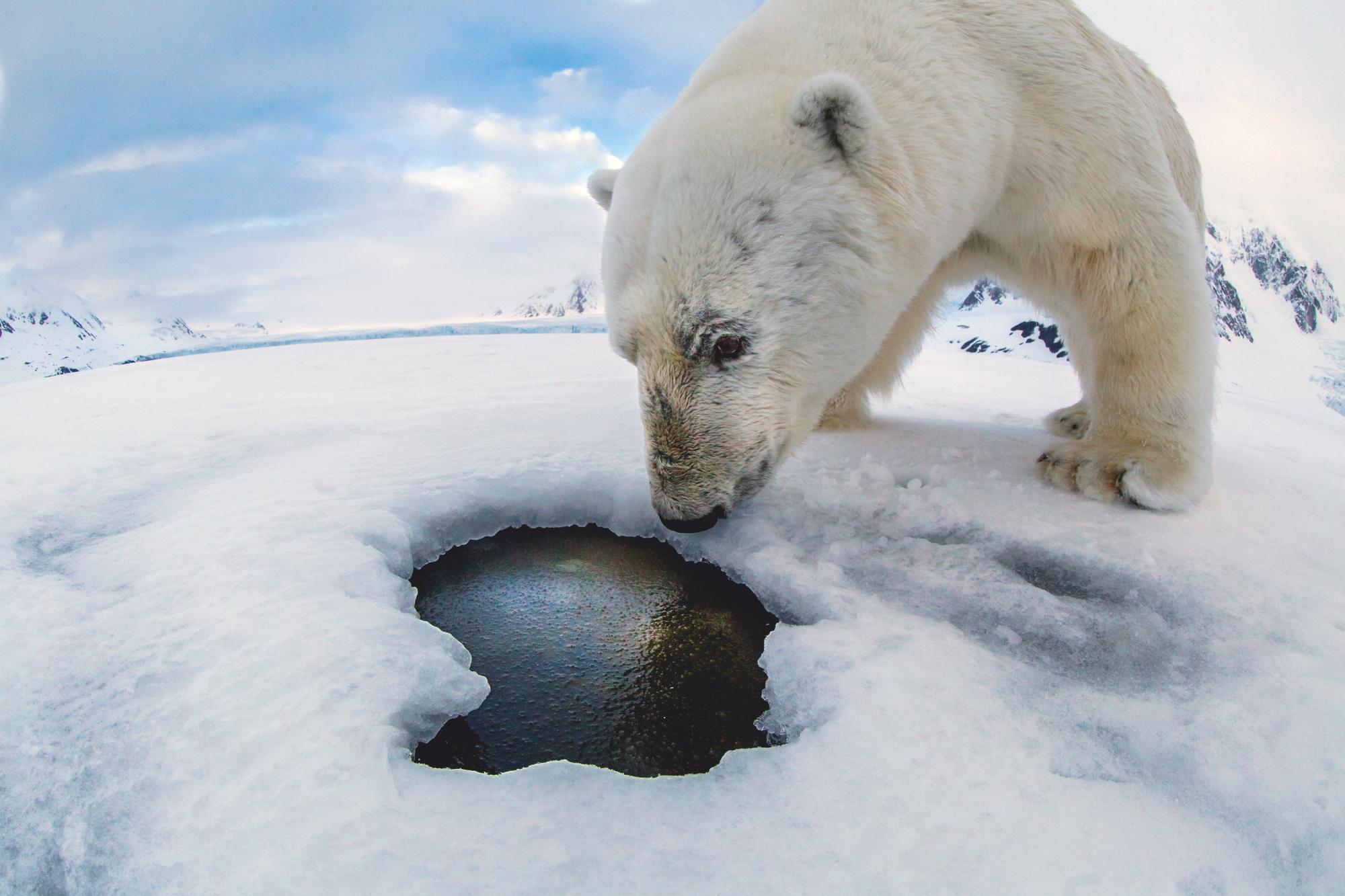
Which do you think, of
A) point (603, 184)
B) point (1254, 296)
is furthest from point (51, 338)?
point (1254, 296)

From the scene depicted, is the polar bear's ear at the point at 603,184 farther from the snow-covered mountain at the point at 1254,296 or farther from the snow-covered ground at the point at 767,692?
the snow-covered mountain at the point at 1254,296

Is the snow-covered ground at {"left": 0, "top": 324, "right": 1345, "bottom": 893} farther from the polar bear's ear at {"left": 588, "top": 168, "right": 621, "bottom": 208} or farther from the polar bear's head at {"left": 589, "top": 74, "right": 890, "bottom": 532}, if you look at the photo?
the polar bear's ear at {"left": 588, "top": 168, "right": 621, "bottom": 208}

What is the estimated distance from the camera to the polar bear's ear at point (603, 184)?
2.30 meters

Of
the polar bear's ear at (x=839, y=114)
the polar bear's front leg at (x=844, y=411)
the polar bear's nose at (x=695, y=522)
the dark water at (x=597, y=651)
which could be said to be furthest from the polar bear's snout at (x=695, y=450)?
the polar bear's front leg at (x=844, y=411)

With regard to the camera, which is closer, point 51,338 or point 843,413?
point 843,413

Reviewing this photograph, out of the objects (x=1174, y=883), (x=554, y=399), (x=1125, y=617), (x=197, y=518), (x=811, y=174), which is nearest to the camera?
(x=1174, y=883)

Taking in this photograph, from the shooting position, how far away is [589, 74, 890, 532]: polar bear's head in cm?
162

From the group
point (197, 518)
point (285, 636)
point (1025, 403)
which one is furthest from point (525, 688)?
point (1025, 403)

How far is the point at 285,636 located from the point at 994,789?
1.30 meters

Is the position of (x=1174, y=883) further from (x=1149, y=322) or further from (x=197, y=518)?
(x=197, y=518)

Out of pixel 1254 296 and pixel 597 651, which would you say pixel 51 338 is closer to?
pixel 597 651

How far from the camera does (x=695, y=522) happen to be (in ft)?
5.72

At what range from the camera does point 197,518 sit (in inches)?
79.8

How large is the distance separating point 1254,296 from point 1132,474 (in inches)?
6968
